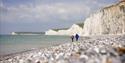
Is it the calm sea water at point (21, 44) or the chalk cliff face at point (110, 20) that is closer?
the calm sea water at point (21, 44)

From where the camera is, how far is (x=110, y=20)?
7350 cm

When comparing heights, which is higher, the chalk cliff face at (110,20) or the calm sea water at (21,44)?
the chalk cliff face at (110,20)

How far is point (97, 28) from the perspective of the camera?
8475cm

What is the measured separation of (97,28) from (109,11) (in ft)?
→ 35.9

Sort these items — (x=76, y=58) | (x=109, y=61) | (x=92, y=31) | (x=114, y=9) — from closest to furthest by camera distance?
(x=109, y=61)
(x=76, y=58)
(x=114, y=9)
(x=92, y=31)

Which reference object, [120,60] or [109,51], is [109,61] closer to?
[120,60]

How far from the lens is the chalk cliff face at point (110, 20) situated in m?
66.7

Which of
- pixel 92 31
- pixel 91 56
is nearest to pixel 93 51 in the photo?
pixel 91 56

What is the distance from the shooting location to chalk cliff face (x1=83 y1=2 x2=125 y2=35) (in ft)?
219

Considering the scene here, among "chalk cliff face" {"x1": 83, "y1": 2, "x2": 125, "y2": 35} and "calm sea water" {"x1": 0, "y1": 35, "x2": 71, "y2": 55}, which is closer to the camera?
"calm sea water" {"x1": 0, "y1": 35, "x2": 71, "y2": 55}

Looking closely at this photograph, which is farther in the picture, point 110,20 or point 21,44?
point 110,20

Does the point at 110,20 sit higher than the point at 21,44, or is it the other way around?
the point at 110,20

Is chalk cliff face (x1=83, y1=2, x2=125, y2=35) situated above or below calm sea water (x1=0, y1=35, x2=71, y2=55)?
above

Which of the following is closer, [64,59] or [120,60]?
[120,60]
